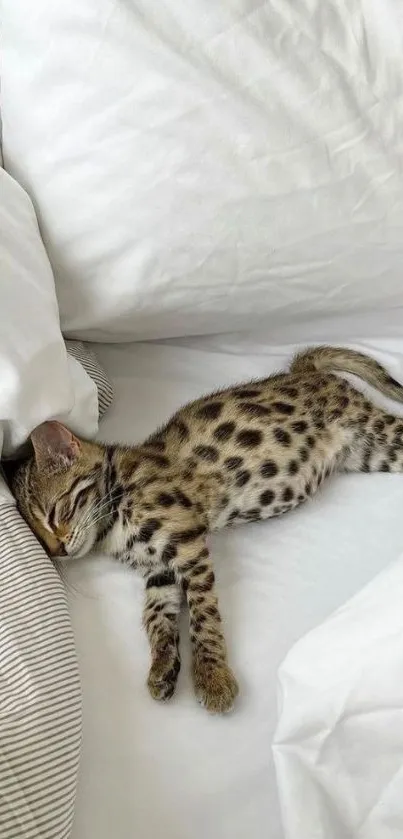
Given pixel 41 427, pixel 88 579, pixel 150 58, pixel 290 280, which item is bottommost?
pixel 88 579

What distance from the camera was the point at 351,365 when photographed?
139 cm

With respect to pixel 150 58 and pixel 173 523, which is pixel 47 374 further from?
pixel 150 58

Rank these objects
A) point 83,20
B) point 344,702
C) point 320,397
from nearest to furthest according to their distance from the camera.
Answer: point 344,702 → point 83,20 → point 320,397

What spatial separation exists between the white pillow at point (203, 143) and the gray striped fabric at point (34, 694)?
434 mm

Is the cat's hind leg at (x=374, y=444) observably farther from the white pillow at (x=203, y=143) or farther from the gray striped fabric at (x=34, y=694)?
the gray striped fabric at (x=34, y=694)

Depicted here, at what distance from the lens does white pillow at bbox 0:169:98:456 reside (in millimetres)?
1053

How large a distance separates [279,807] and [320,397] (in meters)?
0.64

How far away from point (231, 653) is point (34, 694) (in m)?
0.28

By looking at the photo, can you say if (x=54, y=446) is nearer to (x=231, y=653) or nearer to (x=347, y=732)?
(x=231, y=653)

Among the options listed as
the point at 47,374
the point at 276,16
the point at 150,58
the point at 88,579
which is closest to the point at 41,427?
the point at 47,374

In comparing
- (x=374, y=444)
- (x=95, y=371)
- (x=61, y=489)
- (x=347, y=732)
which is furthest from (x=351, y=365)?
(x=347, y=732)

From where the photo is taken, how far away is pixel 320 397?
4.34 feet

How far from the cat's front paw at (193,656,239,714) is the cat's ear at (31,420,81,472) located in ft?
1.21

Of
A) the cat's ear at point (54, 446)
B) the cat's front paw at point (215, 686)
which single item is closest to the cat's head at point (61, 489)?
the cat's ear at point (54, 446)
